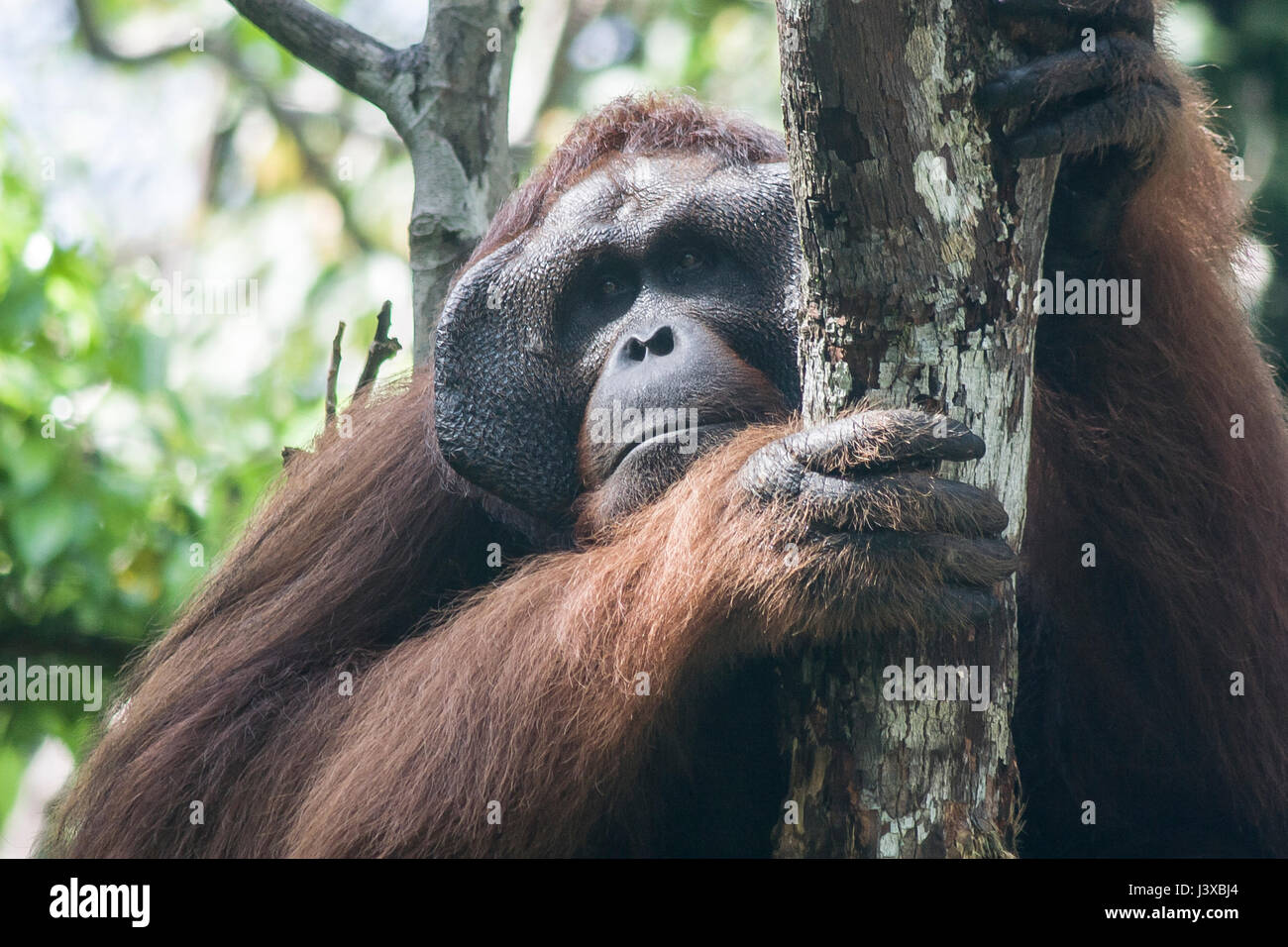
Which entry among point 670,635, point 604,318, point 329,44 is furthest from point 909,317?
point 329,44

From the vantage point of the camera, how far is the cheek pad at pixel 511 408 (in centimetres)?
342

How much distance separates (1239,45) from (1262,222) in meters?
0.95

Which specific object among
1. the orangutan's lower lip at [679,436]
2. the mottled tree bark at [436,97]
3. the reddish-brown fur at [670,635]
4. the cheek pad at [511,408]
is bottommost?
the reddish-brown fur at [670,635]

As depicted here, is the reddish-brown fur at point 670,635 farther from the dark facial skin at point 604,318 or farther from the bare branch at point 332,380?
the bare branch at point 332,380

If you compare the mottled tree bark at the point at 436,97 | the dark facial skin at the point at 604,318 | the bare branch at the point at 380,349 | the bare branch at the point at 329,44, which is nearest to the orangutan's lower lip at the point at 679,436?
the dark facial skin at the point at 604,318

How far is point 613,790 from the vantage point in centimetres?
275

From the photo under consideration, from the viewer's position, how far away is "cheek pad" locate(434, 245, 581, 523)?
11.2 ft

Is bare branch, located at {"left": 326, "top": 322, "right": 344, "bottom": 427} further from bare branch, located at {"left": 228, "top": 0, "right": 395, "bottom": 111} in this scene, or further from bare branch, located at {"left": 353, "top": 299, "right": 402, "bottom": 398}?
bare branch, located at {"left": 228, "top": 0, "right": 395, "bottom": 111}

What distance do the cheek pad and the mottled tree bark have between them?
741 mm

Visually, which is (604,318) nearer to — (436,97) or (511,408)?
(511,408)

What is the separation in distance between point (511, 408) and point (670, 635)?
1.07 m

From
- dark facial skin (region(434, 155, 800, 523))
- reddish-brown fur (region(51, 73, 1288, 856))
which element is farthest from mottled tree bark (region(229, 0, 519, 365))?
reddish-brown fur (region(51, 73, 1288, 856))

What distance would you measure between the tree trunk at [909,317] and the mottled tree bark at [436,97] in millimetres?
2068
